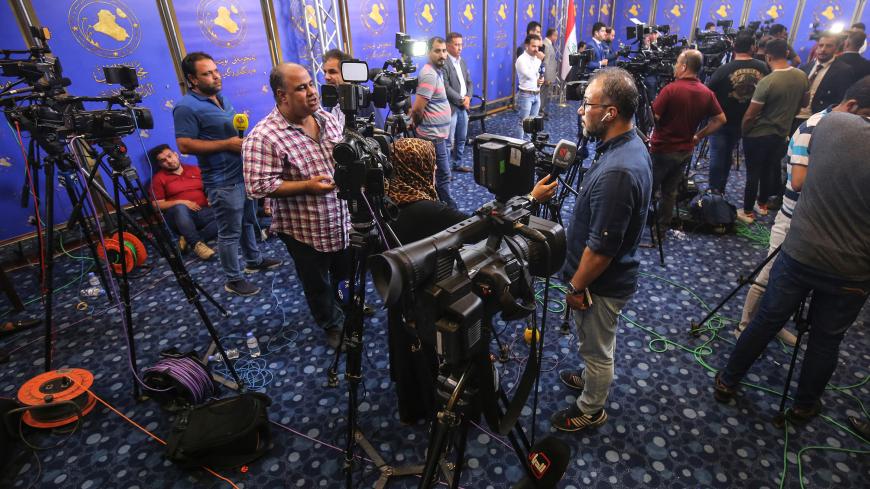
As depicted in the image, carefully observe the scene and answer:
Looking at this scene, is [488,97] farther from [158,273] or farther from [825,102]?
[158,273]

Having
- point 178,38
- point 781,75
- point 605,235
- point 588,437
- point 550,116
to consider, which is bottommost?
point 588,437

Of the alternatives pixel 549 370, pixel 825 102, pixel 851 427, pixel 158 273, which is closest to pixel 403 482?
pixel 549 370

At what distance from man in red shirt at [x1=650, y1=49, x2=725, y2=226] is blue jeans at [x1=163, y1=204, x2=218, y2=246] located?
459 centimetres

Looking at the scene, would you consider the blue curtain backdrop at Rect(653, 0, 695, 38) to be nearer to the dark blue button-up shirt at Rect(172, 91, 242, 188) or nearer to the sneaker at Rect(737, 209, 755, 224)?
the sneaker at Rect(737, 209, 755, 224)

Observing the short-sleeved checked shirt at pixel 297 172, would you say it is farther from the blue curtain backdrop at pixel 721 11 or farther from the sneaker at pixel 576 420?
the blue curtain backdrop at pixel 721 11

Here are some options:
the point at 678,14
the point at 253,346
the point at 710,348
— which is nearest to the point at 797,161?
the point at 710,348

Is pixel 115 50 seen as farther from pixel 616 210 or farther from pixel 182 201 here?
pixel 616 210

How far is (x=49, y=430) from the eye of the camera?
236cm

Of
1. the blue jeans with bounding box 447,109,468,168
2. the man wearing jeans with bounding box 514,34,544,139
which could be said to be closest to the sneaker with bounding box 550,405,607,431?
the blue jeans with bounding box 447,109,468,168

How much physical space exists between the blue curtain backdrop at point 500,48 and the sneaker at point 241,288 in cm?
802

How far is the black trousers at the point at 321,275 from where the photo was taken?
101 inches

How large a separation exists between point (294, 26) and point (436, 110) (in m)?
2.77

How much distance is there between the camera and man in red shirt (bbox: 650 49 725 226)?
355cm

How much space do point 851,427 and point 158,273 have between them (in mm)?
5277
